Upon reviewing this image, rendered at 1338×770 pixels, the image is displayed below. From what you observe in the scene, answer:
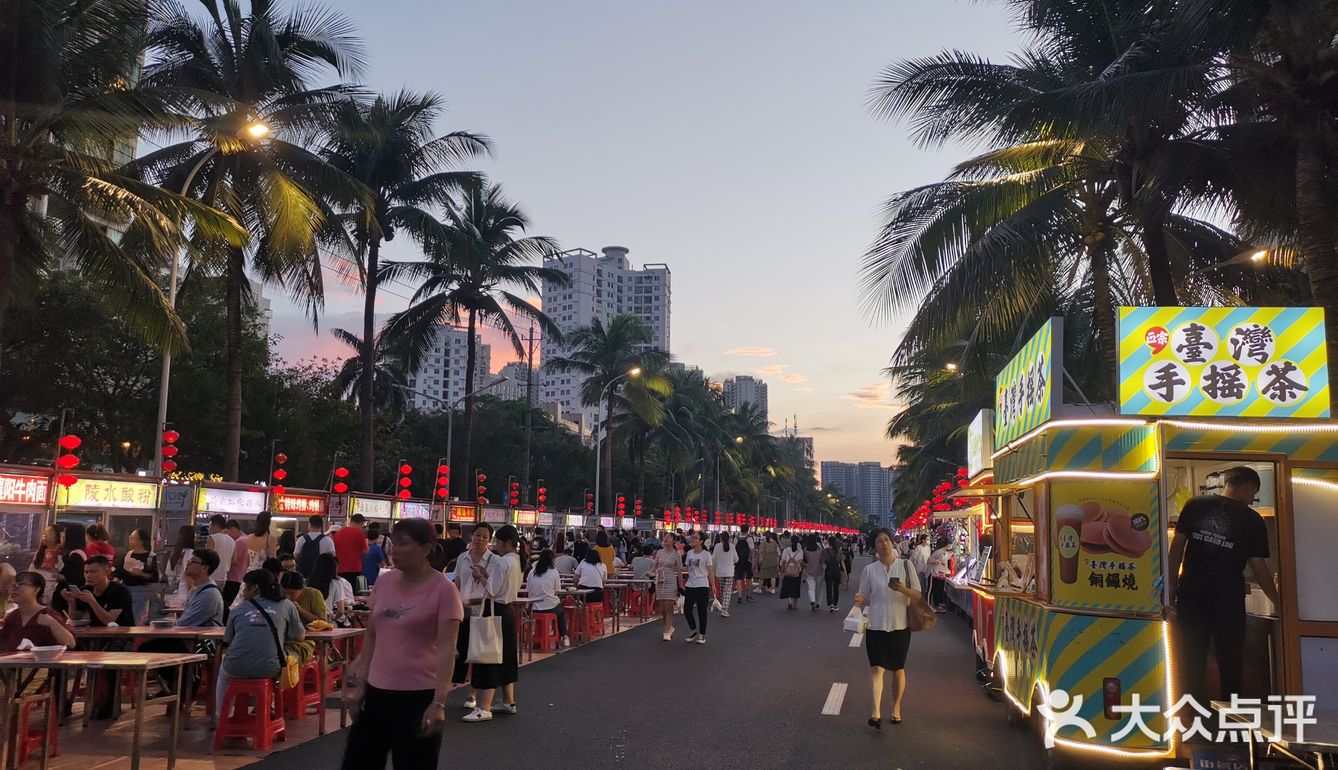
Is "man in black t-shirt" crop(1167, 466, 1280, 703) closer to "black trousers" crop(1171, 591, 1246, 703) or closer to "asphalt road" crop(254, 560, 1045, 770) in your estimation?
"black trousers" crop(1171, 591, 1246, 703)

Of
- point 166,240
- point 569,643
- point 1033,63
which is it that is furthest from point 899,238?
point 166,240

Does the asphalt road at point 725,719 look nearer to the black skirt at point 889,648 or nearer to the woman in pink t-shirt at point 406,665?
the black skirt at point 889,648

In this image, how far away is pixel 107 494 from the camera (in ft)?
50.5

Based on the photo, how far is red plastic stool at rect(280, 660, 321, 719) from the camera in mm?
9633

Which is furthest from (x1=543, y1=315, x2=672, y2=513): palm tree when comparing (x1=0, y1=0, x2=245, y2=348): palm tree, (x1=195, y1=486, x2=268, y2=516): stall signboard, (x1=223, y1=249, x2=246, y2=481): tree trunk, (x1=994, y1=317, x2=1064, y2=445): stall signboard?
(x1=994, y1=317, x2=1064, y2=445): stall signboard

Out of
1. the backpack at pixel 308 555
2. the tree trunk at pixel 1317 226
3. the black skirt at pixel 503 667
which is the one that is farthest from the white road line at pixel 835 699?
the backpack at pixel 308 555

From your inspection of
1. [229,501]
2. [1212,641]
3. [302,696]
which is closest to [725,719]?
[302,696]

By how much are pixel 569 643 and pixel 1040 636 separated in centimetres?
992

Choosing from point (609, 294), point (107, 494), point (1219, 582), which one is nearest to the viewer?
point (1219, 582)

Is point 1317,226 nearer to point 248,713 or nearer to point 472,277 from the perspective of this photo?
point 248,713

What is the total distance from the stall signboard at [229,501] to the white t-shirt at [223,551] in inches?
193

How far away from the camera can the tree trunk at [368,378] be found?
89.1 ft

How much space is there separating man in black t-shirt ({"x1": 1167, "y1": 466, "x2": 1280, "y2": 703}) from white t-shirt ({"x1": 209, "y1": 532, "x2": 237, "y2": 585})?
10.4 meters

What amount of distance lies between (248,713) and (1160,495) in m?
7.38
